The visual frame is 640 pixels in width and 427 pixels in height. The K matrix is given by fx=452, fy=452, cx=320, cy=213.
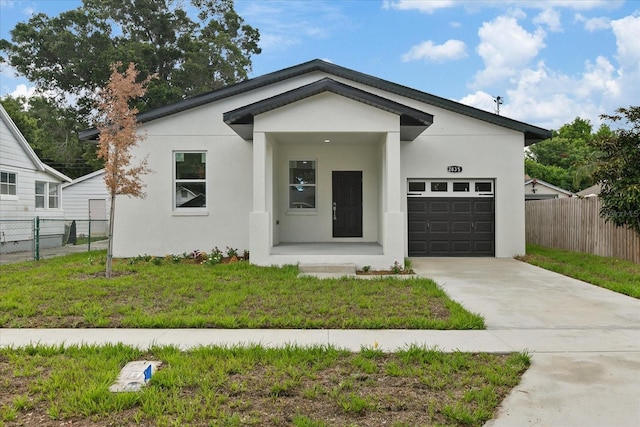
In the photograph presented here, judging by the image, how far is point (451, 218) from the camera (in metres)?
13.7

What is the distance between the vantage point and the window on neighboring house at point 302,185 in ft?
46.6

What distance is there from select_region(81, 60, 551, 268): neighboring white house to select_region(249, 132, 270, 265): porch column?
0.73 m

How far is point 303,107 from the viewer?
1078 centimetres

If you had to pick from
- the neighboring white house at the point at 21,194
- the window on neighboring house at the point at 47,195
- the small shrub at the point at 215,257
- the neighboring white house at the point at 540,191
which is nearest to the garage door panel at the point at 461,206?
the small shrub at the point at 215,257

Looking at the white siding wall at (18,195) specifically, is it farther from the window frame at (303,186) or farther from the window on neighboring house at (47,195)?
the window frame at (303,186)

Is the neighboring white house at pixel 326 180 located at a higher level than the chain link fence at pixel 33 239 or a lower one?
higher

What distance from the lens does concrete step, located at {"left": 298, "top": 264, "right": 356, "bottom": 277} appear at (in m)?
10.2

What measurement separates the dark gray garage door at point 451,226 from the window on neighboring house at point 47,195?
51.4 ft

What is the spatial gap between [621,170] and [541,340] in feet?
27.8

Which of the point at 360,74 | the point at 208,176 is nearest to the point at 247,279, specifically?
the point at 208,176

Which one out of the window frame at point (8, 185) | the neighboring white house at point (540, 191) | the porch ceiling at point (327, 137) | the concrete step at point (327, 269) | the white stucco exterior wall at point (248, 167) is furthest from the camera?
the neighboring white house at point (540, 191)

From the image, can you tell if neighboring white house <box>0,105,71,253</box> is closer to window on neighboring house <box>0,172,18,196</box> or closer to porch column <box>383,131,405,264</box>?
window on neighboring house <box>0,172,18,196</box>

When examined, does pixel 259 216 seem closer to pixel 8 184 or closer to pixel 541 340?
pixel 541 340

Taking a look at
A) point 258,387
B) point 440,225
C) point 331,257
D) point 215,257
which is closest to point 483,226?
point 440,225
